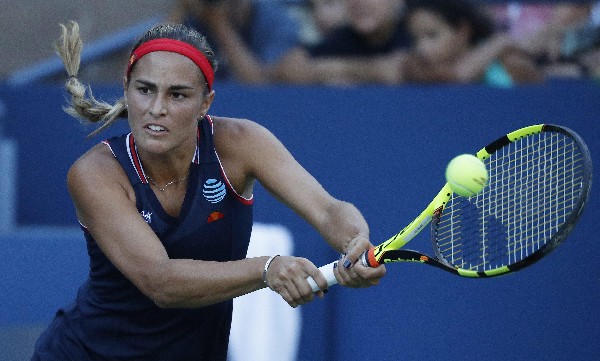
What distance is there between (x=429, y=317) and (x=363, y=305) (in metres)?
0.37

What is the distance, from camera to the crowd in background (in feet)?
21.5

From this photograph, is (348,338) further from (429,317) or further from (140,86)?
(140,86)

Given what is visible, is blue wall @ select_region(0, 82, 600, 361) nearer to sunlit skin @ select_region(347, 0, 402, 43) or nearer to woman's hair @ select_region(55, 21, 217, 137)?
sunlit skin @ select_region(347, 0, 402, 43)

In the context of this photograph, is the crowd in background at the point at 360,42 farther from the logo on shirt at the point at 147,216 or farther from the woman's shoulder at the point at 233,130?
the logo on shirt at the point at 147,216

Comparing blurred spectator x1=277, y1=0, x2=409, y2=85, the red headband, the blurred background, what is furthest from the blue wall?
the red headband

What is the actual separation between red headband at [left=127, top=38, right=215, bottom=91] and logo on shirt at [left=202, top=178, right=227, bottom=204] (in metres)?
0.38

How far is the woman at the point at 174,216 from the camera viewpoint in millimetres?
3266

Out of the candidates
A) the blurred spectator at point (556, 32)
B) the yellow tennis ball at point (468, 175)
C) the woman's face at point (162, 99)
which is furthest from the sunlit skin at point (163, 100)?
the blurred spectator at point (556, 32)

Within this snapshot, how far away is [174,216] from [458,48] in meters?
3.49

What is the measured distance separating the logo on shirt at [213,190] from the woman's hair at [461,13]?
327cm

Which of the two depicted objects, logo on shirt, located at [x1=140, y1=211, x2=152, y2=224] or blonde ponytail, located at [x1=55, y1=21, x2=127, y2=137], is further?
blonde ponytail, located at [x1=55, y1=21, x2=127, y2=137]

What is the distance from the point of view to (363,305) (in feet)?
17.7

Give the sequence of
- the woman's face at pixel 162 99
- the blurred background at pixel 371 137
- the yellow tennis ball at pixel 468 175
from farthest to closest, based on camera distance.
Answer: the blurred background at pixel 371 137
the woman's face at pixel 162 99
the yellow tennis ball at pixel 468 175

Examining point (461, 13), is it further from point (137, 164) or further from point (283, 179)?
point (137, 164)
